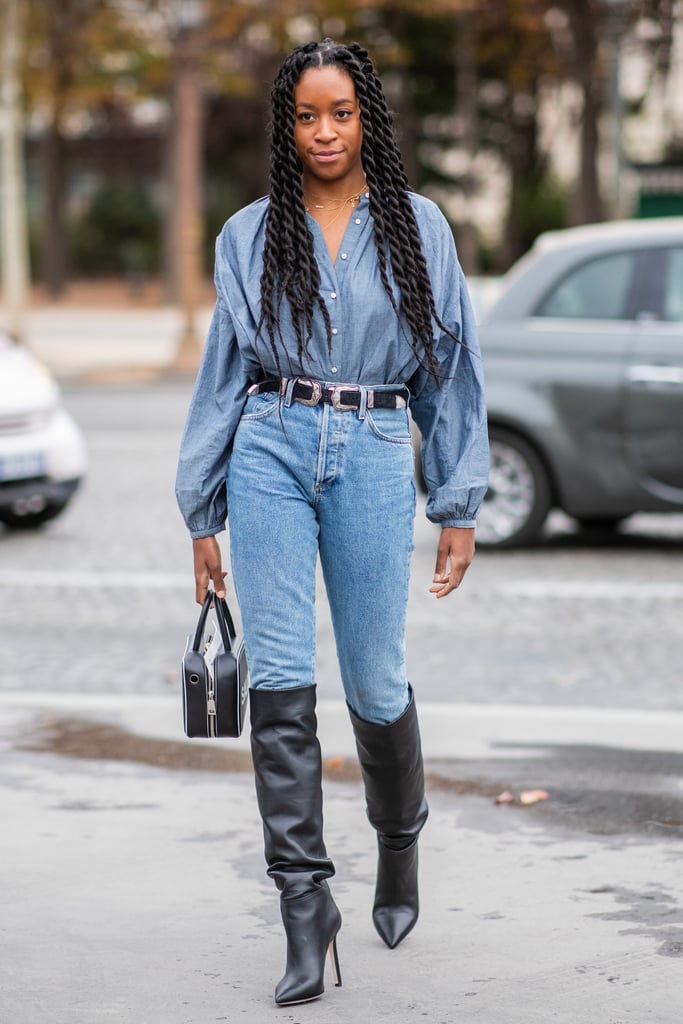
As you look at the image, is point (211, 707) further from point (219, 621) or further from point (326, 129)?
point (326, 129)

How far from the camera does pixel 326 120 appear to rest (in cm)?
356

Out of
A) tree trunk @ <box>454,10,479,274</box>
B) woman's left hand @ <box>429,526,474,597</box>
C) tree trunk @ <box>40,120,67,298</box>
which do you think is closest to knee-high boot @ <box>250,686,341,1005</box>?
woman's left hand @ <box>429,526,474,597</box>

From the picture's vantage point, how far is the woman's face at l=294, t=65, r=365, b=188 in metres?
3.57

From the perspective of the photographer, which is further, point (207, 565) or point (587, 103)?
point (587, 103)

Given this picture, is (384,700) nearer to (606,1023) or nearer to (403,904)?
(403,904)

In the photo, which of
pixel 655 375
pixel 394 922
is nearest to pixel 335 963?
pixel 394 922

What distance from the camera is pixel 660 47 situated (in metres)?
32.1

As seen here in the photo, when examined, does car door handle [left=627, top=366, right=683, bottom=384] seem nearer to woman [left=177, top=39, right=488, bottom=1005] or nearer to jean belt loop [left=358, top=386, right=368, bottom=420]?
woman [left=177, top=39, right=488, bottom=1005]

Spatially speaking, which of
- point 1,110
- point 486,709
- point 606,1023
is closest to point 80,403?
point 1,110

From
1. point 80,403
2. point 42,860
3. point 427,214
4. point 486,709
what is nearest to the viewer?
point 427,214

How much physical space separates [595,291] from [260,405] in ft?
19.1

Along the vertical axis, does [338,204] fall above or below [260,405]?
above

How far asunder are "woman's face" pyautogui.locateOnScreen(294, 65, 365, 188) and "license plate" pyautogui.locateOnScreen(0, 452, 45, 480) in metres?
6.18

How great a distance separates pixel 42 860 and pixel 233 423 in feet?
4.70
